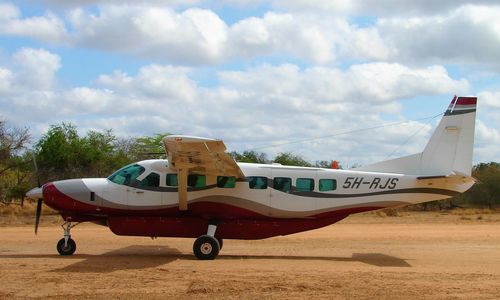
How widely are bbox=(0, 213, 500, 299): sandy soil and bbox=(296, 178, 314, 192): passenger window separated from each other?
6.10ft

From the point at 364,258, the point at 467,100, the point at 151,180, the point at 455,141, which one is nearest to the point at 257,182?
the point at 151,180

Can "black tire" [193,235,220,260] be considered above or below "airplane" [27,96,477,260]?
below

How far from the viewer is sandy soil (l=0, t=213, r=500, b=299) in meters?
11.5

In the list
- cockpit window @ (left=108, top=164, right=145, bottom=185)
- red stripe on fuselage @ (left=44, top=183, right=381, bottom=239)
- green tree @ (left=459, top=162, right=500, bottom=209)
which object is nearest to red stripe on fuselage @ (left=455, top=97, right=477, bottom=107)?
red stripe on fuselage @ (left=44, top=183, right=381, bottom=239)

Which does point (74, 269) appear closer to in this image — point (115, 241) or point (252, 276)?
point (252, 276)

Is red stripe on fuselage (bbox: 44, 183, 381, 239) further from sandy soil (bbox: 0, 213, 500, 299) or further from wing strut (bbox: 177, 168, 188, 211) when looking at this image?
sandy soil (bbox: 0, 213, 500, 299)

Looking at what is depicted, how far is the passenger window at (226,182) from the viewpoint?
56.6ft

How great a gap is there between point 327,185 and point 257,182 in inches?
75.5

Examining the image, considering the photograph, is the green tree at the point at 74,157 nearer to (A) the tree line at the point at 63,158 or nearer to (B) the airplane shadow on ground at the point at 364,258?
(A) the tree line at the point at 63,158

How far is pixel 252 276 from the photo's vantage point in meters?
13.2

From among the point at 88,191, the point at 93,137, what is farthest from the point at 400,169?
the point at 93,137

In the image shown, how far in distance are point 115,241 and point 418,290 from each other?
12.1 metres

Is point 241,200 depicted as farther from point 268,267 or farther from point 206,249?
point 268,267

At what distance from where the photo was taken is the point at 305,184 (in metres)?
17.5
